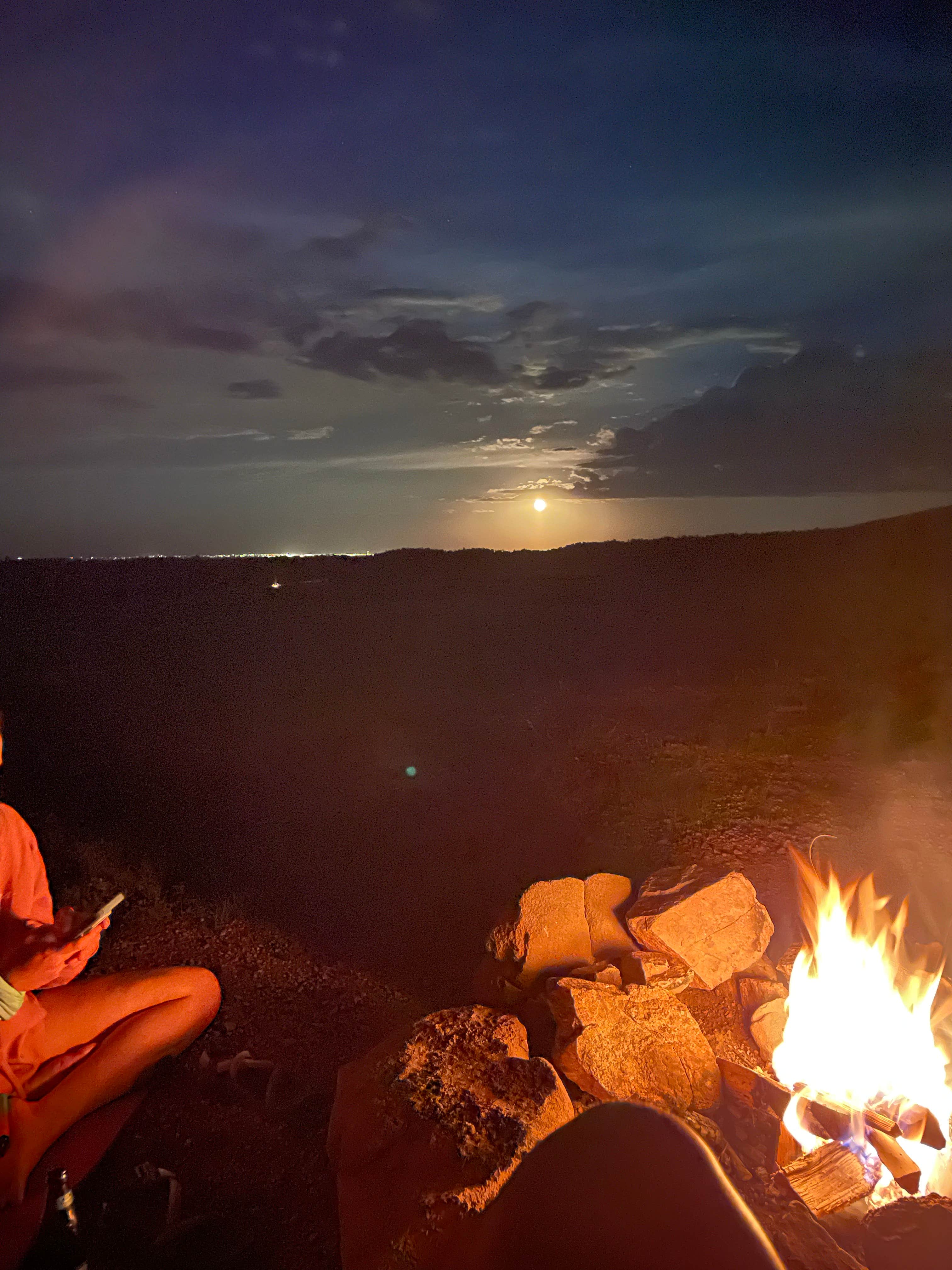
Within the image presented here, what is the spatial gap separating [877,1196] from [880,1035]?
0.71 meters

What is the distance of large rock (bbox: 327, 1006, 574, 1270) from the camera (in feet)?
8.48

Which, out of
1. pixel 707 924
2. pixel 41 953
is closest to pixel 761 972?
pixel 707 924

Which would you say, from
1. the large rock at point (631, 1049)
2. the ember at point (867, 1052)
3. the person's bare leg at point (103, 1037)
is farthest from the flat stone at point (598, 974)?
the person's bare leg at point (103, 1037)

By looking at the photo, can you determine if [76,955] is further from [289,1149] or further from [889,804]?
[889,804]

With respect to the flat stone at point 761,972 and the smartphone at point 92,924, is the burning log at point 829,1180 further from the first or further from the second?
the smartphone at point 92,924

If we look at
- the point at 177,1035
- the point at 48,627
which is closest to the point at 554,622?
the point at 48,627

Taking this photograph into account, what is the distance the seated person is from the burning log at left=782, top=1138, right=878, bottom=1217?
2902 mm

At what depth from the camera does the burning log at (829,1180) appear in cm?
296

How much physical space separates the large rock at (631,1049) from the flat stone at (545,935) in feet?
1.12

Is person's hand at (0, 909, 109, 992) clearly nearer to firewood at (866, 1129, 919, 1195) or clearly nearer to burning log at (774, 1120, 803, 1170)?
burning log at (774, 1120, 803, 1170)

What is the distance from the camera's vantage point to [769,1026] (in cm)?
399

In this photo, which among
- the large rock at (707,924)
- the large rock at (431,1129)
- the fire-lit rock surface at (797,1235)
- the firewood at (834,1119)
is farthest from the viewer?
the large rock at (707,924)

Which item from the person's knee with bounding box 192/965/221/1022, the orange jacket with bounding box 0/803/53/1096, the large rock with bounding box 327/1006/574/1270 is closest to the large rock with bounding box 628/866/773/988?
the large rock with bounding box 327/1006/574/1270

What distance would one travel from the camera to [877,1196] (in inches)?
119
